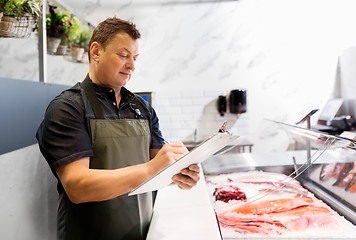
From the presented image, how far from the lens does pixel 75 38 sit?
2.87 m

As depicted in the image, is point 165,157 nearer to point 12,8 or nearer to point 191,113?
point 12,8

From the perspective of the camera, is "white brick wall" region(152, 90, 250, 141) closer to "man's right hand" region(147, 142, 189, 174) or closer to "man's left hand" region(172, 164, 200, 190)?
"man's left hand" region(172, 164, 200, 190)

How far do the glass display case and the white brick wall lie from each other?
2.20m

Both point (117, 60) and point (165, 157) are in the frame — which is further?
point (117, 60)

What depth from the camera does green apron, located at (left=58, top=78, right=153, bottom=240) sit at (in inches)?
50.0

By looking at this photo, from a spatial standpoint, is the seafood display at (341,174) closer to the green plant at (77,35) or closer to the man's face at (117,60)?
the man's face at (117,60)

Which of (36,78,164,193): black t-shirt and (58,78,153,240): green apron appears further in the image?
(58,78,153,240): green apron

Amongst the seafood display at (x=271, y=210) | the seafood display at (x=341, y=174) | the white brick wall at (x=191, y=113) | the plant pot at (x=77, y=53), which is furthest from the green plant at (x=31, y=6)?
the white brick wall at (x=191, y=113)

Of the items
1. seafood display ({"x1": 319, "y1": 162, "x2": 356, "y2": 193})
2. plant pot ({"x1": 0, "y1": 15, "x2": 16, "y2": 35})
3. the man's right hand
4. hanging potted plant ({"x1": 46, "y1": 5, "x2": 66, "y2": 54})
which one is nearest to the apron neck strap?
the man's right hand

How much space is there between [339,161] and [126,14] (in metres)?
3.59

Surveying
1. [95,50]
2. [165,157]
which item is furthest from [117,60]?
[165,157]

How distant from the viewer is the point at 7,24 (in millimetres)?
1462

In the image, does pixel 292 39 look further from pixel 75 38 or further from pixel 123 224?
pixel 123 224

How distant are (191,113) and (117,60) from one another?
3044 mm
